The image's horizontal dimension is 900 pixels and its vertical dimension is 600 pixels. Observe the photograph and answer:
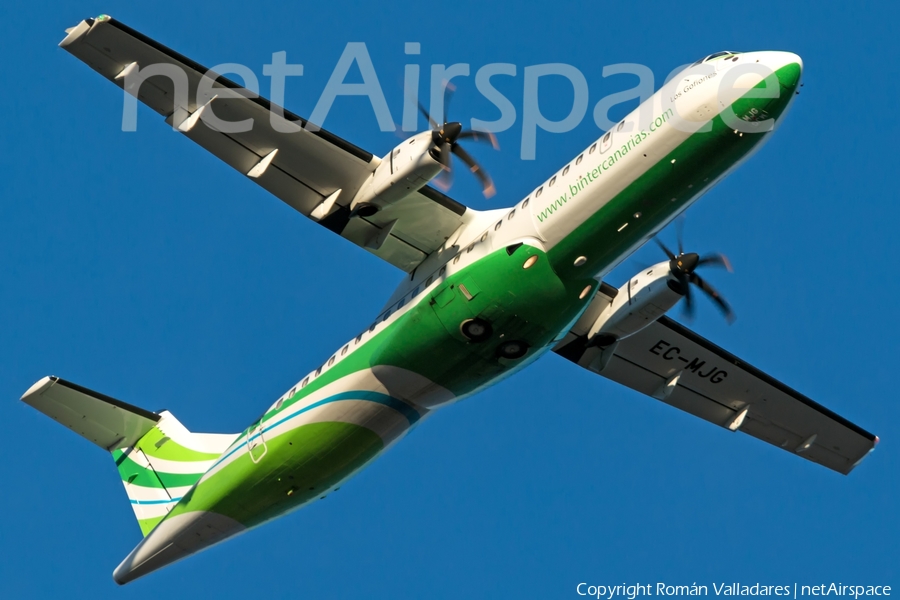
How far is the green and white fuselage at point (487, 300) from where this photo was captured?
19.0 metres

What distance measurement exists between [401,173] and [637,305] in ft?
16.8

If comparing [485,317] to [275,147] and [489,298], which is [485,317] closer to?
[489,298]

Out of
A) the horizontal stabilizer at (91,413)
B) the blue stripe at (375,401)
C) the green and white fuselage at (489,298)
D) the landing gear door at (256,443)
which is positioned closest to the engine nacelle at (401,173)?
the green and white fuselage at (489,298)

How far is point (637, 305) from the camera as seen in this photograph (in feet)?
73.7

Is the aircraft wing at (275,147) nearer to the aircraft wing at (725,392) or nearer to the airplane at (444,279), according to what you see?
the airplane at (444,279)

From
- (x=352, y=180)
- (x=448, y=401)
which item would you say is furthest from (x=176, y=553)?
(x=352, y=180)

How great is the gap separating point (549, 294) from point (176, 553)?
378 inches

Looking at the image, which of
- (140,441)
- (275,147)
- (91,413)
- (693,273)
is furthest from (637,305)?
(91,413)

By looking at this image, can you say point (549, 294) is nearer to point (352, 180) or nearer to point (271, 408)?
point (352, 180)

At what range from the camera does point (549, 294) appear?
20219 millimetres

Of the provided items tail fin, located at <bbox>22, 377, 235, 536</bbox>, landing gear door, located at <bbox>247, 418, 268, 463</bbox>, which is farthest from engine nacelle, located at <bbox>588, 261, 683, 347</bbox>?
tail fin, located at <bbox>22, 377, 235, 536</bbox>

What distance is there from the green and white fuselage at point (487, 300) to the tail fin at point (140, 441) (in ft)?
2.64

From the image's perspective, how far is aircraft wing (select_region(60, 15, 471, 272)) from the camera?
835 inches

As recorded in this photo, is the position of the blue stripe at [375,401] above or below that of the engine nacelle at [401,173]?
below
